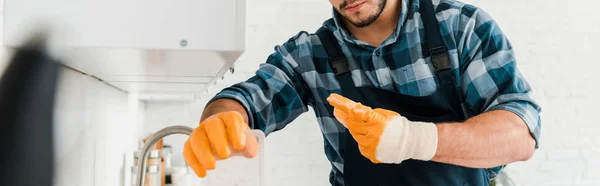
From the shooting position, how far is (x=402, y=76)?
132 cm

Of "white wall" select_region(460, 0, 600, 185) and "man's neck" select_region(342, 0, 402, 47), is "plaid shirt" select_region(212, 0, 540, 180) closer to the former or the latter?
"man's neck" select_region(342, 0, 402, 47)

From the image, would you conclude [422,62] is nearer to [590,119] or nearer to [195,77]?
[195,77]

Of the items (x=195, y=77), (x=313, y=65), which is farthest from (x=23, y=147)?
(x=313, y=65)

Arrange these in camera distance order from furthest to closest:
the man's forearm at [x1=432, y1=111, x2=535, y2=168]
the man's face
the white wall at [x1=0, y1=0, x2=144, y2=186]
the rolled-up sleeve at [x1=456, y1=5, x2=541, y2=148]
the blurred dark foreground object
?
the man's face, the rolled-up sleeve at [x1=456, y1=5, x2=541, y2=148], the man's forearm at [x1=432, y1=111, x2=535, y2=168], the white wall at [x1=0, y1=0, x2=144, y2=186], the blurred dark foreground object

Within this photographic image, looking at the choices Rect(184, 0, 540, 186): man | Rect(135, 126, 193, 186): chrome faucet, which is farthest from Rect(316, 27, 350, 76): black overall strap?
Rect(135, 126, 193, 186): chrome faucet

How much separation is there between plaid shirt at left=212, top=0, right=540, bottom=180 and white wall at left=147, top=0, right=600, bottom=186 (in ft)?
3.42

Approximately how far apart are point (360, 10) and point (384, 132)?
0.43 m

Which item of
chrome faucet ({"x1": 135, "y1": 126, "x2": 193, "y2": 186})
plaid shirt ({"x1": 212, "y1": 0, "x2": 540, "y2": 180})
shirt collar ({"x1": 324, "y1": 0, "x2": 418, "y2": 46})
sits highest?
shirt collar ({"x1": 324, "y1": 0, "x2": 418, "y2": 46})

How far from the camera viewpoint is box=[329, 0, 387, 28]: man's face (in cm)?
125

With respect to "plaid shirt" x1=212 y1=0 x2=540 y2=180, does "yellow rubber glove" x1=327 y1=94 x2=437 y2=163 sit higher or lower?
lower

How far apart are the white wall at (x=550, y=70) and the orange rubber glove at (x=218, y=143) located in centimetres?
170

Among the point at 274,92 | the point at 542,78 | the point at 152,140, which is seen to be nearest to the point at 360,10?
the point at 274,92

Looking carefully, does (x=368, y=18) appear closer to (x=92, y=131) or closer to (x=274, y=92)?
(x=274, y=92)

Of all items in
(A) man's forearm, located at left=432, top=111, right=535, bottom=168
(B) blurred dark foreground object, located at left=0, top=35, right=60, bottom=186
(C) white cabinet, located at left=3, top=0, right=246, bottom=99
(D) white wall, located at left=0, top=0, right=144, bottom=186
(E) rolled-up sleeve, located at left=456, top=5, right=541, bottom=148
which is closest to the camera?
(B) blurred dark foreground object, located at left=0, top=35, right=60, bottom=186
